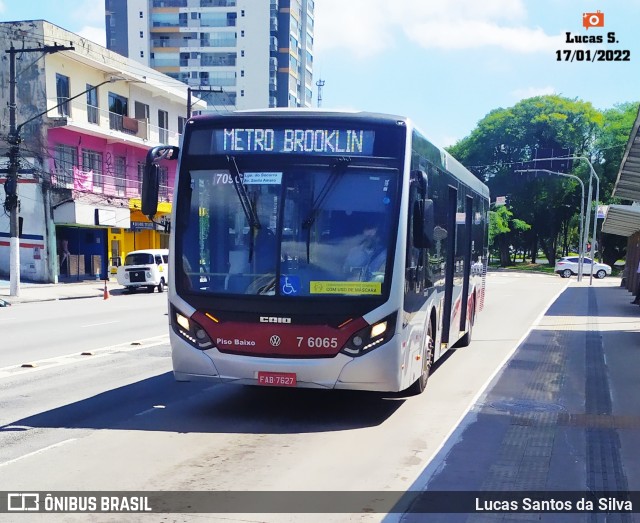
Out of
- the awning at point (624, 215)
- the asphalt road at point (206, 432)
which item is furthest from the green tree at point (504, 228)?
the asphalt road at point (206, 432)

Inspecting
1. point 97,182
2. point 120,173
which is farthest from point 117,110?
point 97,182

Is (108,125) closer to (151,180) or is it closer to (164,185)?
(164,185)

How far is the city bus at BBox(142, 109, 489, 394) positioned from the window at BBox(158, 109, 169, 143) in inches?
1497

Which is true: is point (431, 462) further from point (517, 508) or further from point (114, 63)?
point (114, 63)

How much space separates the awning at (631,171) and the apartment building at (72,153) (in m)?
19.3

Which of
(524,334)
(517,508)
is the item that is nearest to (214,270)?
(517,508)

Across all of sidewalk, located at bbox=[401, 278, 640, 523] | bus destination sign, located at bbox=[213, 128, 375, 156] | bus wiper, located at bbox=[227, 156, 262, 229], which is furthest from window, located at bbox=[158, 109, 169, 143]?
bus wiper, located at bbox=[227, 156, 262, 229]

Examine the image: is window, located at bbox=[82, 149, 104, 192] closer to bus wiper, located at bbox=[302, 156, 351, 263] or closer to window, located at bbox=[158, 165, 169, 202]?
window, located at bbox=[158, 165, 169, 202]

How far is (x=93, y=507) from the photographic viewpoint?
5020mm

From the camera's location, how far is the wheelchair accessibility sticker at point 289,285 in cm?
748

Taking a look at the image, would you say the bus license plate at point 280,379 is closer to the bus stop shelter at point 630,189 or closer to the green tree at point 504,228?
the bus stop shelter at point 630,189

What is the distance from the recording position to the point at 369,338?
736 centimetres

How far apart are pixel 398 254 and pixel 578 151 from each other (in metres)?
65.4

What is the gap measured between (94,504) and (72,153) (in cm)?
3336
